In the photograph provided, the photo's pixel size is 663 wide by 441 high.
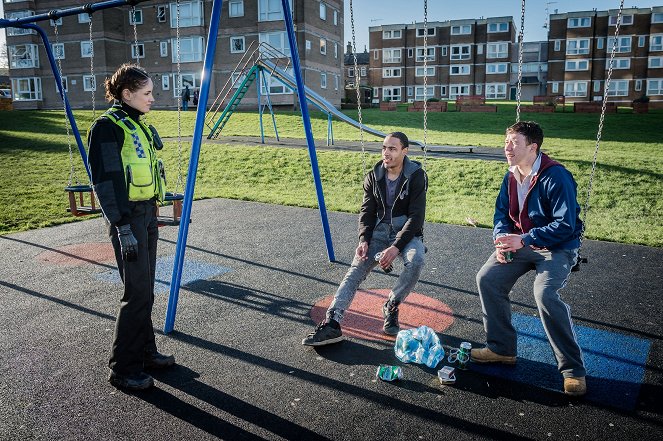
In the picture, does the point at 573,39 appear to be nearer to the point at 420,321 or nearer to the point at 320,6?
→ the point at 320,6

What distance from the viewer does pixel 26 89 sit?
46.8 m

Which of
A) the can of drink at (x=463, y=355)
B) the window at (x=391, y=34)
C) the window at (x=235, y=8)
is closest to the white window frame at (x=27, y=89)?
the window at (x=235, y=8)

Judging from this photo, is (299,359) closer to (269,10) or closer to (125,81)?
(125,81)

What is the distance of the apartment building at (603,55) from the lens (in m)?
58.6

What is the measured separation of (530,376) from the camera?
3955mm

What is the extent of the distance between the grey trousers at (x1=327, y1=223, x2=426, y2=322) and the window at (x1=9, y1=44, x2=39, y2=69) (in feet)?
167

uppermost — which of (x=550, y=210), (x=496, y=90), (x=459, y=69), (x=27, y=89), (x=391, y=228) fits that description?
(x=459, y=69)

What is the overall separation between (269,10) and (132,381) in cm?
3888

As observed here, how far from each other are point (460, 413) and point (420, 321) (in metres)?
1.65

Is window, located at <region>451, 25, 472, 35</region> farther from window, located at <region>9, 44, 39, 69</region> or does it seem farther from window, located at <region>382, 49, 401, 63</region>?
window, located at <region>9, 44, 39, 69</region>

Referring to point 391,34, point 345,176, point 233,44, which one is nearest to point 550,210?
point 345,176

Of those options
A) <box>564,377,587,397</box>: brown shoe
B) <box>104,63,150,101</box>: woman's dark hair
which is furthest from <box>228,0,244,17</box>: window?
<box>564,377,587,397</box>: brown shoe

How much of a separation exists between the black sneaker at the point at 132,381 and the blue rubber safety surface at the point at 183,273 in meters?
2.29

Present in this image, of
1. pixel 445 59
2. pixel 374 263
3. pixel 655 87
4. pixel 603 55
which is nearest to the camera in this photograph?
pixel 374 263
